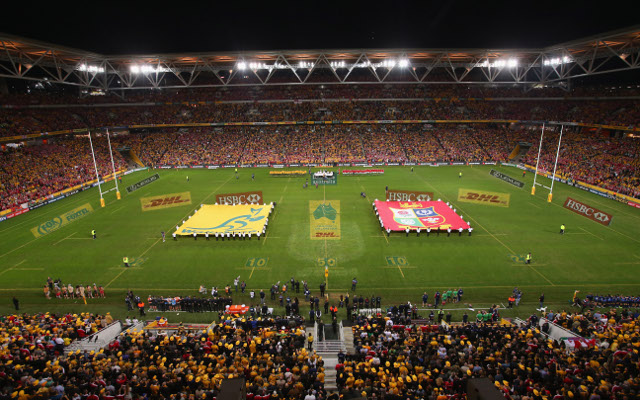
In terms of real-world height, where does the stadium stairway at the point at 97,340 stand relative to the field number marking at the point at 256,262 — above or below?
below

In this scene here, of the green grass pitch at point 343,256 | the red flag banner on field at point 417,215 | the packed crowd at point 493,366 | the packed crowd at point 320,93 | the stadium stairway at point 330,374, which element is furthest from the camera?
the packed crowd at point 320,93

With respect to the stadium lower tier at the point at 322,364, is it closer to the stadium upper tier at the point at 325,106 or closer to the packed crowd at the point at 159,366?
the packed crowd at the point at 159,366

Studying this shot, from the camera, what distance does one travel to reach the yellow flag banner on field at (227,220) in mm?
29728

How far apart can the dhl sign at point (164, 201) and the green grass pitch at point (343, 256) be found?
3.82 ft

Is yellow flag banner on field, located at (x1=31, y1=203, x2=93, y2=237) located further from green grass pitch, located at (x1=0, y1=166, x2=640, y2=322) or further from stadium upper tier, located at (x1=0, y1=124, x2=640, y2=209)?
stadium upper tier, located at (x1=0, y1=124, x2=640, y2=209)

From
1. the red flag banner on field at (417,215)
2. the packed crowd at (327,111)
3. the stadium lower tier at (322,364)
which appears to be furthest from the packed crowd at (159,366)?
the packed crowd at (327,111)

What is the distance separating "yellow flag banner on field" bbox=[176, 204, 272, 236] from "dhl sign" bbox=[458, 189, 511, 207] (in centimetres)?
2086

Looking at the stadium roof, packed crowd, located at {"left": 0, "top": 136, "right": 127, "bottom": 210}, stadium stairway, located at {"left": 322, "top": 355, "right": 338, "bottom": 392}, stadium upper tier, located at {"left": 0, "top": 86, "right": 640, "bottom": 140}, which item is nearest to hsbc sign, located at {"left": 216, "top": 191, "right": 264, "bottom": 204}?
packed crowd, located at {"left": 0, "top": 136, "right": 127, "bottom": 210}

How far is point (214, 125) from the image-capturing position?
66.6 metres

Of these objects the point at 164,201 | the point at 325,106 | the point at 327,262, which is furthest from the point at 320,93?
the point at 327,262

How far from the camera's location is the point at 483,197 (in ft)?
118

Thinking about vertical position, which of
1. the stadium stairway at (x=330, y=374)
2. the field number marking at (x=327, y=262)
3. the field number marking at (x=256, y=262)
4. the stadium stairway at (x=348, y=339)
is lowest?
the stadium stairway at (x=348, y=339)

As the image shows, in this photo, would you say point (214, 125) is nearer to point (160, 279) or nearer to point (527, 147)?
point (160, 279)

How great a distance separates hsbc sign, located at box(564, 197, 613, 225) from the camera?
91.8 feet
